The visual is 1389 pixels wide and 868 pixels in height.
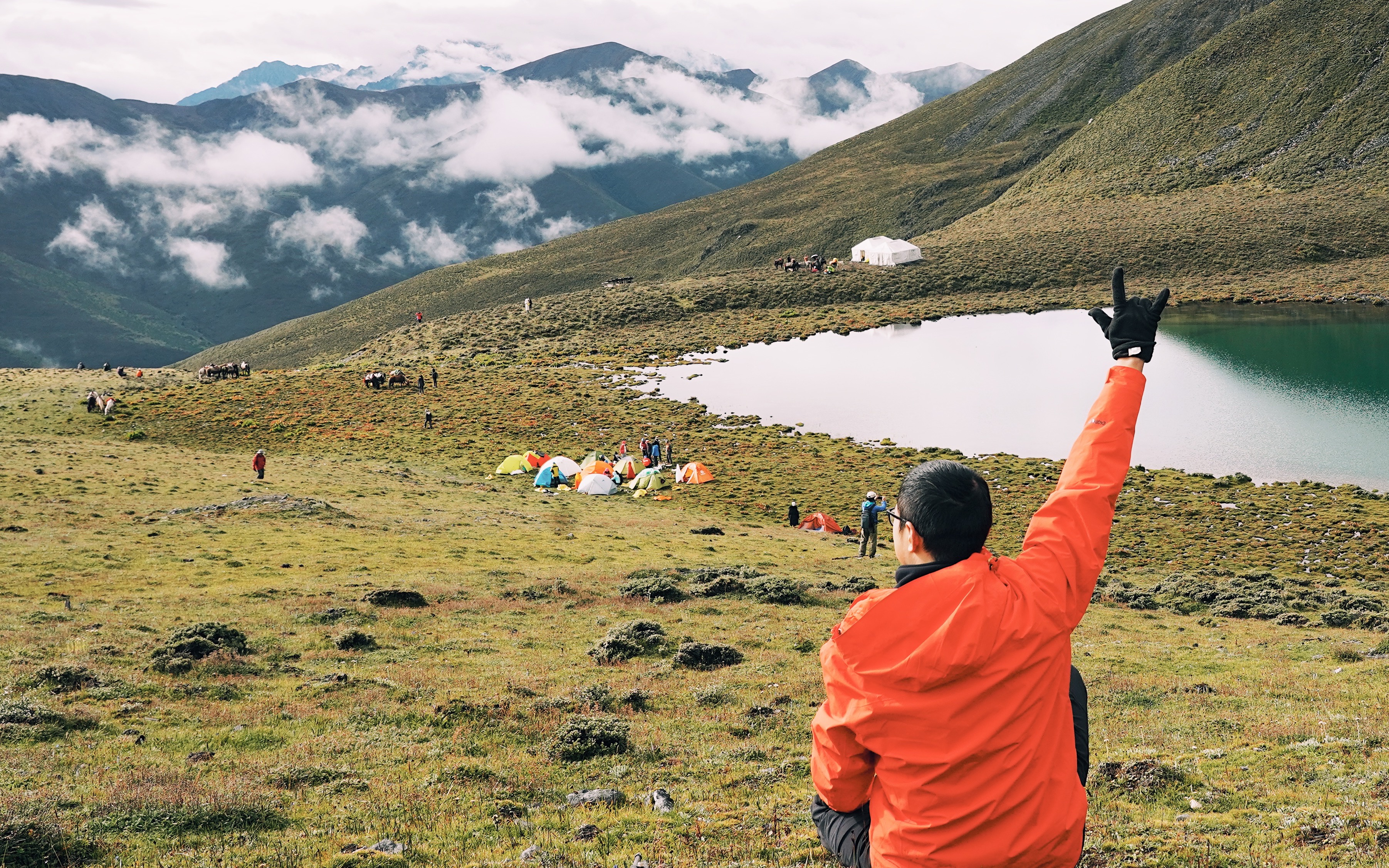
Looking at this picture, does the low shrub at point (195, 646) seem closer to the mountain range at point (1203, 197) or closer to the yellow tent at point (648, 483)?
the yellow tent at point (648, 483)

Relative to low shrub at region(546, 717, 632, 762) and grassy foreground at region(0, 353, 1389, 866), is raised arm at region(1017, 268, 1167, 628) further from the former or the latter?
low shrub at region(546, 717, 632, 762)

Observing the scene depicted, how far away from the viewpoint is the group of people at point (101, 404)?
2584 inches

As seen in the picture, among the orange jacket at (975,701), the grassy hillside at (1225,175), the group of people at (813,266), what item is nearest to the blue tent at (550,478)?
the orange jacket at (975,701)

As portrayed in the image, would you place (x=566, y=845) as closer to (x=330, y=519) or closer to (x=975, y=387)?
(x=330, y=519)

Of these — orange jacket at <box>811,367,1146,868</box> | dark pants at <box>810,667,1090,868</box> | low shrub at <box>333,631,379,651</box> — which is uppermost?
orange jacket at <box>811,367,1146,868</box>

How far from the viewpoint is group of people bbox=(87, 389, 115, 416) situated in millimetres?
65625

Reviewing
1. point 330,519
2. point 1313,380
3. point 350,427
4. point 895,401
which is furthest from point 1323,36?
point 330,519

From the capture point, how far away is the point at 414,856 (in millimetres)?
8578

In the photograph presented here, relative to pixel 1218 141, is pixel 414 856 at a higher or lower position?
lower

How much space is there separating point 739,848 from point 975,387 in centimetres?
6536

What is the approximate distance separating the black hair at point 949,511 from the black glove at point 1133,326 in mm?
1156

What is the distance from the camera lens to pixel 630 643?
60.4 feet

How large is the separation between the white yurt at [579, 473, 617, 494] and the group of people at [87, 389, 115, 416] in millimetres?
41170

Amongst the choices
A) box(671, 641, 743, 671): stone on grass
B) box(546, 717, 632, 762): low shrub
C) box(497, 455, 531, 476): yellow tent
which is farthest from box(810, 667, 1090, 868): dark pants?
box(497, 455, 531, 476): yellow tent
